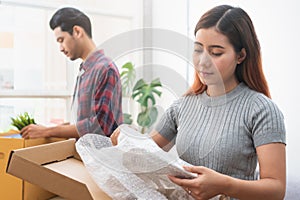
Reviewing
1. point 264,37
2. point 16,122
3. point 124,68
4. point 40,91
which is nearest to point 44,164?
point 124,68

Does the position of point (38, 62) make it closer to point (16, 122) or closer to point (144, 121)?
point (16, 122)

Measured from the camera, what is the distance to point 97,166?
868 mm

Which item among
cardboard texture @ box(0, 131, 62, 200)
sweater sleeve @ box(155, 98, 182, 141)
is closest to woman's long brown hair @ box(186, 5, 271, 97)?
sweater sleeve @ box(155, 98, 182, 141)

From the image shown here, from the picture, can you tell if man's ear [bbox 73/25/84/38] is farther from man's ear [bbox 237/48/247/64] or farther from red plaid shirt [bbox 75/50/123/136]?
man's ear [bbox 237/48/247/64]

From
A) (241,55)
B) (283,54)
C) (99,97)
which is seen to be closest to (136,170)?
(241,55)

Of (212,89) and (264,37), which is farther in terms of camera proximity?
(264,37)

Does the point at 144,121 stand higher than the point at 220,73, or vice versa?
the point at 220,73

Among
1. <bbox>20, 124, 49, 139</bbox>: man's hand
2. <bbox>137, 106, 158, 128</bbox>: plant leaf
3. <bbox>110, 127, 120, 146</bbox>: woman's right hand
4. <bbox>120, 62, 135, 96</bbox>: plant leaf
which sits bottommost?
<bbox>20, 124, 49, 139</bbox>: man's hand

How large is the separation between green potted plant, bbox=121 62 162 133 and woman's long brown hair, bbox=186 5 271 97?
13 cm

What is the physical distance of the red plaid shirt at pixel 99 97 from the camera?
1106mm

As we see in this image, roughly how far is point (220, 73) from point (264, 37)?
1.31 metres

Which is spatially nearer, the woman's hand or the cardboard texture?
the woman's hand

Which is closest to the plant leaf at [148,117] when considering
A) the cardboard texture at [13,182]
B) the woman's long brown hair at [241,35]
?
the woman's long brown hair at [241,35]

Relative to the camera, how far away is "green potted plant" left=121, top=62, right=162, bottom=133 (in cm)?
95
